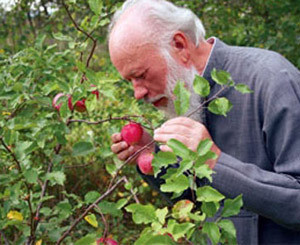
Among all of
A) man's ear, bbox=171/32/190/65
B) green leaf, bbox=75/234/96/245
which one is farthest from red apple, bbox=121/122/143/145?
green leaf, bbox=75/234/96/245

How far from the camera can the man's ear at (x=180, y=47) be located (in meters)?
1.83

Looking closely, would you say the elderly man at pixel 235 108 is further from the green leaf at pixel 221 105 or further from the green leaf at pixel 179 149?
the green leaf at pixel 179 149

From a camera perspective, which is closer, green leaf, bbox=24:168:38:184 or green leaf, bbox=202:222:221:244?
green leaf, bbox=202:222:221:244

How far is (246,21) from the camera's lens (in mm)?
4168

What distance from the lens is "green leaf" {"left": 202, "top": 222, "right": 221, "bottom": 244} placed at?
3.63 ft

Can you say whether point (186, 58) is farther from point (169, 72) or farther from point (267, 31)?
point (267, 31)

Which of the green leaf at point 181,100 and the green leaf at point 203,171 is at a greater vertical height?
the green leaf at point 181,100

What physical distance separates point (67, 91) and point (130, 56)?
31 centimetres

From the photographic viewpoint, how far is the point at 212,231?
3.66 ft

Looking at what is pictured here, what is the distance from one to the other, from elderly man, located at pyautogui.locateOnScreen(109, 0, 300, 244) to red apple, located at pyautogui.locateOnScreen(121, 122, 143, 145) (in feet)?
0.19

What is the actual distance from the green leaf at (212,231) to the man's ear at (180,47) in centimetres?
84

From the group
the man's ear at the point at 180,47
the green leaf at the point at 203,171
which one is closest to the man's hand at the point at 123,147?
the man's ear at the point at 180,47

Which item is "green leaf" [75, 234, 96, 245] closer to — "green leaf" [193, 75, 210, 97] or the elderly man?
the elderly man

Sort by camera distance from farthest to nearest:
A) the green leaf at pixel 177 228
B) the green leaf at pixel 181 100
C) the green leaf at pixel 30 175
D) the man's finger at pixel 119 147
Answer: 1. the man's finger at pixel 119 147
2. the green leaf at pixel 30 175
3. the green leaf at pixel 181 100
4. the green leaf at pixel 177 228
